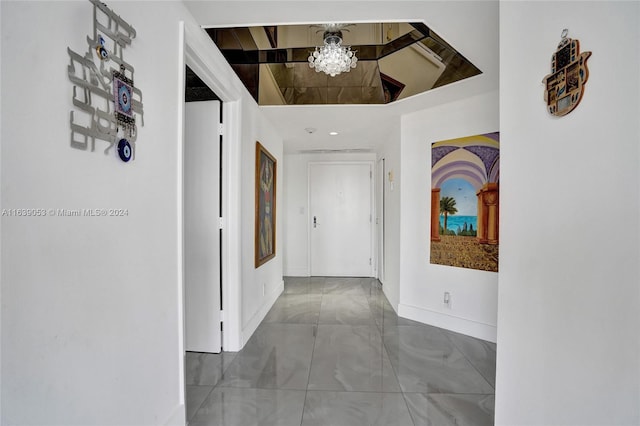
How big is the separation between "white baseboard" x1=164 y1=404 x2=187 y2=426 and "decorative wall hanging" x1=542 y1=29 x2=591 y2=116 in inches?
80.6

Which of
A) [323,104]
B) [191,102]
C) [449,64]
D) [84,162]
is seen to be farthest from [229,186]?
[449,64]

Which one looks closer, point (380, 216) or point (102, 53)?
point (102, 53)

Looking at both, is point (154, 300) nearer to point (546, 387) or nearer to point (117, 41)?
point (117, 41)

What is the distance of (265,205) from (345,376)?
193cm

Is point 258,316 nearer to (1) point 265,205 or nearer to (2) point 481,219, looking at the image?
(1) point 265,205

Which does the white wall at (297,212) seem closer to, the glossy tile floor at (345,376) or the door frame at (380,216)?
the door frame at (380,216)

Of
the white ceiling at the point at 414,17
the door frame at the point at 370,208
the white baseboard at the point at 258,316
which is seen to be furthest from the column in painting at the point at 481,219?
the door frame at the point at 370,208

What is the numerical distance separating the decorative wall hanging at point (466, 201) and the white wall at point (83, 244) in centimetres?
247

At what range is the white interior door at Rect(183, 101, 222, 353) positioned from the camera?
238cm

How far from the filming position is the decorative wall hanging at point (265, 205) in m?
3.00

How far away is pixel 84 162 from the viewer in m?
0.95

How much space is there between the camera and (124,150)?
112 centimetres

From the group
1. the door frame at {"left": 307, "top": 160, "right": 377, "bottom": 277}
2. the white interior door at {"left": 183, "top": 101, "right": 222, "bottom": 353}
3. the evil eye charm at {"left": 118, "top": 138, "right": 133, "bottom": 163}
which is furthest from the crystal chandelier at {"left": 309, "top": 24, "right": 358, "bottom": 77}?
the door frame at {"left": 307, "top": 160, "right": 377, "bottom": 277}

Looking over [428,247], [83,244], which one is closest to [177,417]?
[83,244]
